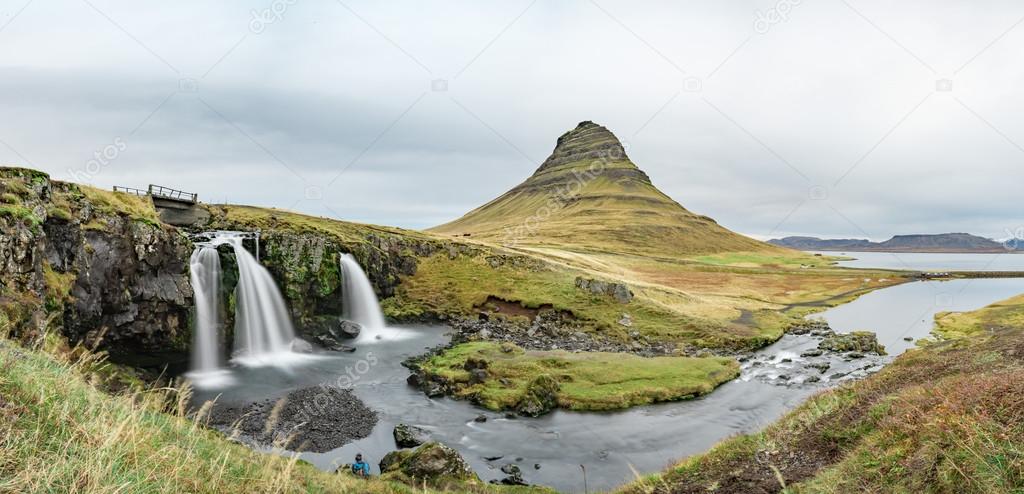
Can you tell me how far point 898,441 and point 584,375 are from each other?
28489mm

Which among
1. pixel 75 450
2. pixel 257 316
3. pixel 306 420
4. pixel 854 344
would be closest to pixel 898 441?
pixel 75 450

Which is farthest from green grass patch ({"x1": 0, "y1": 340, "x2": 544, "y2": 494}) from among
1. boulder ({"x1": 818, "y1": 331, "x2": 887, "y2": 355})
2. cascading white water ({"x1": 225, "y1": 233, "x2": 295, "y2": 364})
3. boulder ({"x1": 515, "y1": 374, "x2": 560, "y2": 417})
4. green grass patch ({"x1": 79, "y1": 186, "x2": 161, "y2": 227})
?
boulder ({"x1": 818, "y1": 331, "x2": 887, "y2": 355})

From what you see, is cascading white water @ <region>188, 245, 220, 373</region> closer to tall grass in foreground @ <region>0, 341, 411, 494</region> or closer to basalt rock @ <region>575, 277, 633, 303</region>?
tall grass in foreground @ <region>0, 341, 411, 494</region>

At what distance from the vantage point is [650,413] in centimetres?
3450

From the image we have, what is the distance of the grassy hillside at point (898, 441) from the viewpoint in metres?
8.77

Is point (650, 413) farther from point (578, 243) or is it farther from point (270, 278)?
point (578, 243)

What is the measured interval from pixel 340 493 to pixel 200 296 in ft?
131

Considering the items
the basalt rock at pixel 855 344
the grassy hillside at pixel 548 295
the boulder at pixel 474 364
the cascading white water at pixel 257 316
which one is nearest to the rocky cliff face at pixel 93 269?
the cascading white water at pixel 257 316

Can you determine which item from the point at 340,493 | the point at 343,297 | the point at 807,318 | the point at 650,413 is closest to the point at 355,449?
the point at 340,493

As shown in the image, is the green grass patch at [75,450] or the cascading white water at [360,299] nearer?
the green grass patch at [75,450]

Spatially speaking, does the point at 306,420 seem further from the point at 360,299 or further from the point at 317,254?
the point at 360,299

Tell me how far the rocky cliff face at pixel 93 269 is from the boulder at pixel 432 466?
17.1 m

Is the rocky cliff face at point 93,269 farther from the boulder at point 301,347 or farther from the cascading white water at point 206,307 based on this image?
the boulder at point 301,347

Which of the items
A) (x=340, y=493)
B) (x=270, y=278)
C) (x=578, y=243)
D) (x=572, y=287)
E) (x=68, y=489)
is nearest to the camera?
(x=68, y=489)
